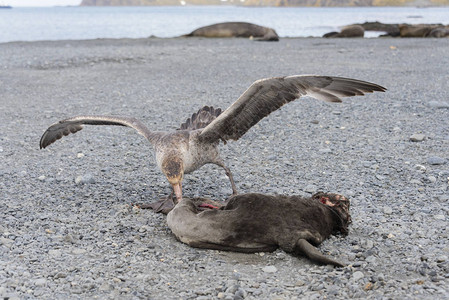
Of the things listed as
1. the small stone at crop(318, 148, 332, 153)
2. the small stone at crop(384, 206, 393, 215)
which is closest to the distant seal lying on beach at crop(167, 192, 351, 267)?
the small stone at crop(384, 206, 393, 215)

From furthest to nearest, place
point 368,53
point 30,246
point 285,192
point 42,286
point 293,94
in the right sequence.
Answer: point 368,53 → point 285,192 → point 293,94 → point 30,246 → point 42,286

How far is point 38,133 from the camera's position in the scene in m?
8.12

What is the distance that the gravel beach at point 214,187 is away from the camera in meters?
3.80

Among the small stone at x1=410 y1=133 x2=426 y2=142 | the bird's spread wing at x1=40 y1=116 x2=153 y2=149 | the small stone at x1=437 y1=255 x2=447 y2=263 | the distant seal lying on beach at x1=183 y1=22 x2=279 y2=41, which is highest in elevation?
the distant seal lying on beach at x1=183 y1=22 x2=279 y2=41

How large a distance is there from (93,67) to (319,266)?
1236cm

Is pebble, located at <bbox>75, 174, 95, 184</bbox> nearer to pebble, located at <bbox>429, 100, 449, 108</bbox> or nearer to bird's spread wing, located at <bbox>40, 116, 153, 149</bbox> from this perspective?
bird's spread wing, located at <bbox>40, 116, 153, 149</bbox>

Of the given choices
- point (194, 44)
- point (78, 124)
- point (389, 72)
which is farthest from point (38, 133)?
point (194, 44)

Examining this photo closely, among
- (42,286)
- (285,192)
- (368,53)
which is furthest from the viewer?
(368,53)

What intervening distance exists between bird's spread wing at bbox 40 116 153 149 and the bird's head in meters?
0.75

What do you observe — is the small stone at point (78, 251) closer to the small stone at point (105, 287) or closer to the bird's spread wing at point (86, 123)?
the small stone at point (105, 287)

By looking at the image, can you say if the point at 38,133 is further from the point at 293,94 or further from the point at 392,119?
the point at 392,119

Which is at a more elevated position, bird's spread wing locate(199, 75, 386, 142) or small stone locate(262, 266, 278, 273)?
bird's spread wing locate(199, 75, 386, 142)

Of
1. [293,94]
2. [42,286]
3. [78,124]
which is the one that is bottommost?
[42,286]

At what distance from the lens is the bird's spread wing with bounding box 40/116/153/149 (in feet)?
18.5
